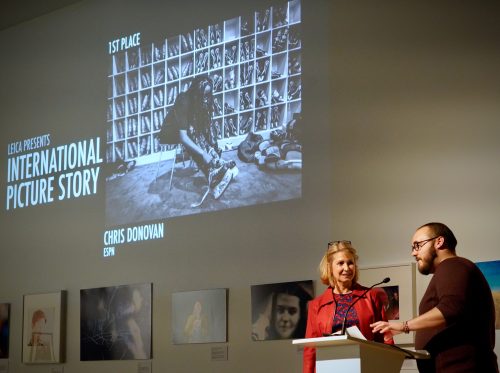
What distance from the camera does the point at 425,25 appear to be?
6484mm

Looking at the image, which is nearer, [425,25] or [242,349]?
[425,25]

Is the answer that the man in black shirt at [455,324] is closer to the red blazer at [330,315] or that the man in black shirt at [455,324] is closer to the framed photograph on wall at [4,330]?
the red blazer at [330,315]

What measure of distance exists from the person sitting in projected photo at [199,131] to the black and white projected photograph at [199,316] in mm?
848

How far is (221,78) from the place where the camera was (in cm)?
778

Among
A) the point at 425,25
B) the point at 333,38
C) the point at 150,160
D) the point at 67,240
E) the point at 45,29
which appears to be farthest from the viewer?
the point at 45,29

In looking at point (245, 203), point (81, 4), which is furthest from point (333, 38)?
point (81, 4)

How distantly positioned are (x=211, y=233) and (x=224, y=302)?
0.61m

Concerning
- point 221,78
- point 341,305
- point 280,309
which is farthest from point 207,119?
point 341,305

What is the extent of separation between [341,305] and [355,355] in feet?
3.12

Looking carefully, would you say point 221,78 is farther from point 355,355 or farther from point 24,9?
point 355,355

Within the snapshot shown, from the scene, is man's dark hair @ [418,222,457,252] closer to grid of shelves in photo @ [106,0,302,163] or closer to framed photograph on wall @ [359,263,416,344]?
framed photograph on wall @ [359,263,416,344]

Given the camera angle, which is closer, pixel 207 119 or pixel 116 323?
pixel 207 119

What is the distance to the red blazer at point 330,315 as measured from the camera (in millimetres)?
4820

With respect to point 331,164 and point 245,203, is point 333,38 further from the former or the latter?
point 245,203
